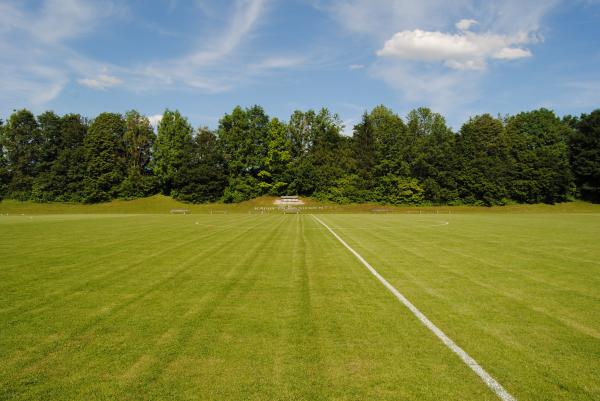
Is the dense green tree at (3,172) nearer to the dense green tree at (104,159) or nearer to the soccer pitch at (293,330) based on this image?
the dense green tree at (104,159)

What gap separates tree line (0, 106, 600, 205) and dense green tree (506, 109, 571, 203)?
203mm

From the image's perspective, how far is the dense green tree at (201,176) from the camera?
76.8m

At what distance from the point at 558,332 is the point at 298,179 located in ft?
239

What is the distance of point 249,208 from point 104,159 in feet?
109

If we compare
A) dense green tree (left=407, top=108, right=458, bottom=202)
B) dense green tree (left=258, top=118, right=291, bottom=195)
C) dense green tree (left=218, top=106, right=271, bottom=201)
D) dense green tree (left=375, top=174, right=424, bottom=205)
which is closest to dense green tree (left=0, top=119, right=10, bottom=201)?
dense green tree (left=218, top=106, right=271, bottom=201)

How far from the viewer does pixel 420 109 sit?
94312 mm

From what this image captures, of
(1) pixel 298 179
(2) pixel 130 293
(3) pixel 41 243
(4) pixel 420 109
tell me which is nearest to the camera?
(2) pixel 130 293

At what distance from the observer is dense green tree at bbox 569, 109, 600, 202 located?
2854 inches

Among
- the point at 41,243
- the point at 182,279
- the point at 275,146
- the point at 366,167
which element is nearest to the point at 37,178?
the point at 275,146

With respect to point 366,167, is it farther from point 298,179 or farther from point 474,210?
point 474,210

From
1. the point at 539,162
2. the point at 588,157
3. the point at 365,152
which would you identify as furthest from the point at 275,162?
the point at 588,157

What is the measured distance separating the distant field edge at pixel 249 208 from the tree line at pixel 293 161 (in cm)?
230

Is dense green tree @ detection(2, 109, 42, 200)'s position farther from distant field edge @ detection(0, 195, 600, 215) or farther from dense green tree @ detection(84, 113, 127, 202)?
dense green tree @ detection(84, 113, 127, 202)

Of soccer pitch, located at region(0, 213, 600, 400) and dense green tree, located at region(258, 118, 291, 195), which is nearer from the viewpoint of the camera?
soccer pitch, located at region(0, 213, 600, 400)
